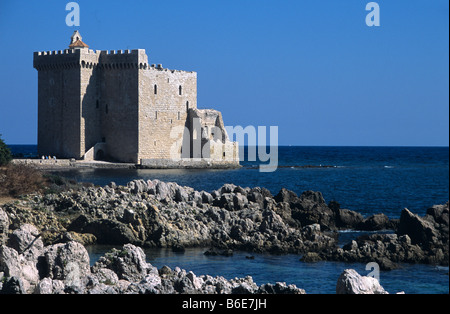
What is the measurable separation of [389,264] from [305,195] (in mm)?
8184

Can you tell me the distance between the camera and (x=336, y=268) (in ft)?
48.1

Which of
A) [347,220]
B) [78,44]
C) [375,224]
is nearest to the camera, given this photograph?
[375,224]

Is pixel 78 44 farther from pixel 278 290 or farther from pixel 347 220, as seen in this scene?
pixel 278 290

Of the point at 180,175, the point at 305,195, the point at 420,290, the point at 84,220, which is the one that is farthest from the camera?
the point at 180,175

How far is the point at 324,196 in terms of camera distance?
3231 centimetres

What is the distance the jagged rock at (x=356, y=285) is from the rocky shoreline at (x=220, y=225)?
417cm

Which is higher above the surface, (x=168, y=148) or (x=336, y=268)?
(x=168, y=148)

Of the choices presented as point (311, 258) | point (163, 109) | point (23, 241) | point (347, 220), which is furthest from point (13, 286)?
point (163, 109)

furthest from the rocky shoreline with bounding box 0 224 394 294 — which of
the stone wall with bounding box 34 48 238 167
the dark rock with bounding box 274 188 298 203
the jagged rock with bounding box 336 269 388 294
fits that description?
the stone wall with bounding box 34 48 238 167

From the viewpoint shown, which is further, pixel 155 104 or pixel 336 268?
pixel 155 104

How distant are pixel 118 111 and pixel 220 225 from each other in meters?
26.0

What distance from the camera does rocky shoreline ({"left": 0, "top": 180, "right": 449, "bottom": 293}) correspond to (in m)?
15.7

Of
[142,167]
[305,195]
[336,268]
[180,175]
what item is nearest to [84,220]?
[336,268]
